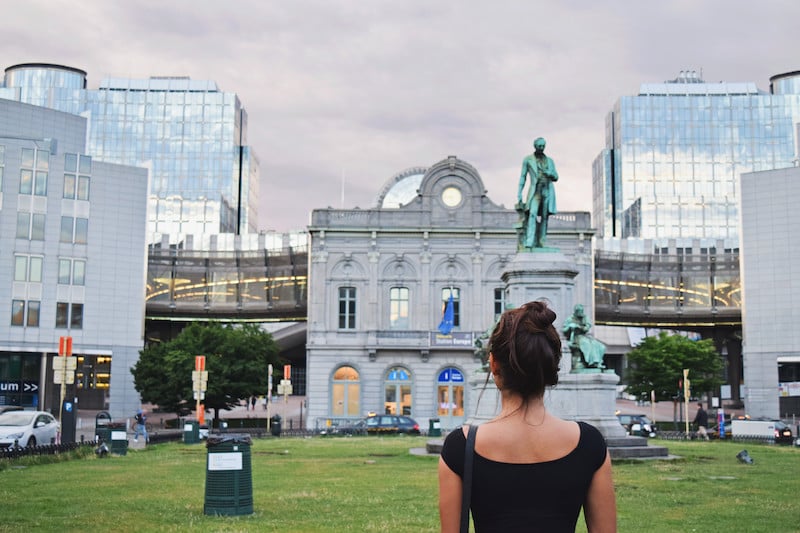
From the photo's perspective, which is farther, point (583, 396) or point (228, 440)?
point (583, 396)

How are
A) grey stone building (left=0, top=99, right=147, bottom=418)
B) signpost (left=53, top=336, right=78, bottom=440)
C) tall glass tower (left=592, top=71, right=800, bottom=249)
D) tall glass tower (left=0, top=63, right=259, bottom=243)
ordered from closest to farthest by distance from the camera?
1. signpost (left=53, top=336, right=78, bottom=440)
2. grey stone building (left=0, top=99, right=147, bottom=418)
3. tall glass tower (left=592, top=71, right=800, bottom=249)
4. tall glass tower (left=0, top=63, right=259, bottom=243)

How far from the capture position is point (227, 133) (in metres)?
136

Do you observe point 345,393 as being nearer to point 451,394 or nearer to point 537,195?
point 451,394

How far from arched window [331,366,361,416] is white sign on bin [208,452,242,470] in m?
51.2

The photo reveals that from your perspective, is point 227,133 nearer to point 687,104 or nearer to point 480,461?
point 687,104

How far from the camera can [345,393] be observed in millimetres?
67000

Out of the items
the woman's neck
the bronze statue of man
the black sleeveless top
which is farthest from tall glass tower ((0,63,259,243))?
the black sleeveless top

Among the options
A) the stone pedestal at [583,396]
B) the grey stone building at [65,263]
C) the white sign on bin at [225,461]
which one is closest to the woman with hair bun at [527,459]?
the white sign on bin at [225,461]

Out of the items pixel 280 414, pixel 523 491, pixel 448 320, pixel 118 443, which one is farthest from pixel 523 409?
pixel 280 414

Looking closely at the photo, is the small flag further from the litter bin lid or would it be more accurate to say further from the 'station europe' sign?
the litter bin lid

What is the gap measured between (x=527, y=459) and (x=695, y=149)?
139922 millimetres

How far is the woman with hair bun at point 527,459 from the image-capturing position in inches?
173

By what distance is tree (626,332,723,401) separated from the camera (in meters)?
74.1

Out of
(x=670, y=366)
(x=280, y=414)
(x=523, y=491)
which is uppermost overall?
(x=670, y=366)
